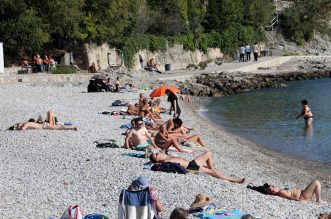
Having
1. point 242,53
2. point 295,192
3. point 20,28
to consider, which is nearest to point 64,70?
point 20,28

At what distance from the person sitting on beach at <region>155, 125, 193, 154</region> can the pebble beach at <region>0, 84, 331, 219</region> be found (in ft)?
1.07

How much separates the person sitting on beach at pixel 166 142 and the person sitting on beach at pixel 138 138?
14.6 inches

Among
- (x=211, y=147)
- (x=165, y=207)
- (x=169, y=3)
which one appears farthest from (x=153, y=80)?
(x=165, y=207)

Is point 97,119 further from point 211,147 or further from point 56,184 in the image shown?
point 56,184

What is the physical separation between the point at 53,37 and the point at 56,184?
105 feet

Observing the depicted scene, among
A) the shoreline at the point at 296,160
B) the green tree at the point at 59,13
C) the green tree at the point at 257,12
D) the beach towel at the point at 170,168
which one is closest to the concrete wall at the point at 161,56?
the green tree at the point at 59,13

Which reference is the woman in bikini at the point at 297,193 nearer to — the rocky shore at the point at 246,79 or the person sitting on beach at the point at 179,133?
the person sitting on beach at the point at 179,133

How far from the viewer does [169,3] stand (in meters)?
55.4

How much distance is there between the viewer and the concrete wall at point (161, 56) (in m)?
45.5

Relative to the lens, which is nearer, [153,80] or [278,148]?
[278,148]

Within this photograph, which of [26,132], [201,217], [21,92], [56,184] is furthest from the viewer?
[21,92]

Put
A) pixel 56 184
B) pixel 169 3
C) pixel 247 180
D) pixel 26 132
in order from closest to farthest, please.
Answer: pixel 56 184 → pixel 247 180 → pixel 26 132 → pixel 169 3

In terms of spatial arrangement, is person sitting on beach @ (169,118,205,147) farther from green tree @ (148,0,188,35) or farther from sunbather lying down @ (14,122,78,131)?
green tree @ (148,0,188,35)

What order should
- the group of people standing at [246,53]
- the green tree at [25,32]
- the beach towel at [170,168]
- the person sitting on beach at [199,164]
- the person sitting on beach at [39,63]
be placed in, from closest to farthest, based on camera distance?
the beach towel at [170,168]
the person sitting on beach at [199,164]
the person sitting on beach at [39,63]
the green tree at [25,32]
the group of people standing at [246,53]
